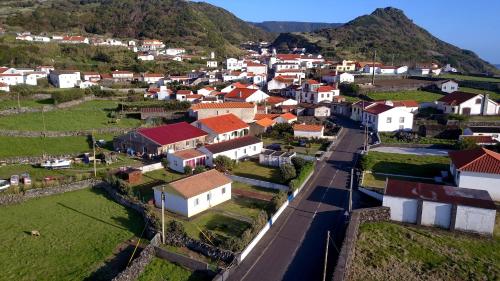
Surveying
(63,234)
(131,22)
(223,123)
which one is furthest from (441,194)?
(131,22)

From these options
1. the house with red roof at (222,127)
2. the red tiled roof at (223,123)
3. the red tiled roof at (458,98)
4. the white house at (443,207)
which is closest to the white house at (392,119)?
the red tiled roof at (458,98)

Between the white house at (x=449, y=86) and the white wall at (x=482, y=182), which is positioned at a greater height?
the white house at (x=449, y=86)

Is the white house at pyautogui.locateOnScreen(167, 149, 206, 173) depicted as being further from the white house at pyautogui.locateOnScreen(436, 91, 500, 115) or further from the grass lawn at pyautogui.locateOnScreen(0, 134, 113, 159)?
the white house at pyautogui.locateOnScreen(436, 91, 500, 115)

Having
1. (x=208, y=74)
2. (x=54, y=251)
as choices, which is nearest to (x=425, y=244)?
(x=54, y=251)

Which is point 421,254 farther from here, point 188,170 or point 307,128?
point 307,128

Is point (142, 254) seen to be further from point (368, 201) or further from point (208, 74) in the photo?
point (208, 74)

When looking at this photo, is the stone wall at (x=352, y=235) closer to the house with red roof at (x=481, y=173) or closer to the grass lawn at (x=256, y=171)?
the house with red roof at (x=481, y=173)
